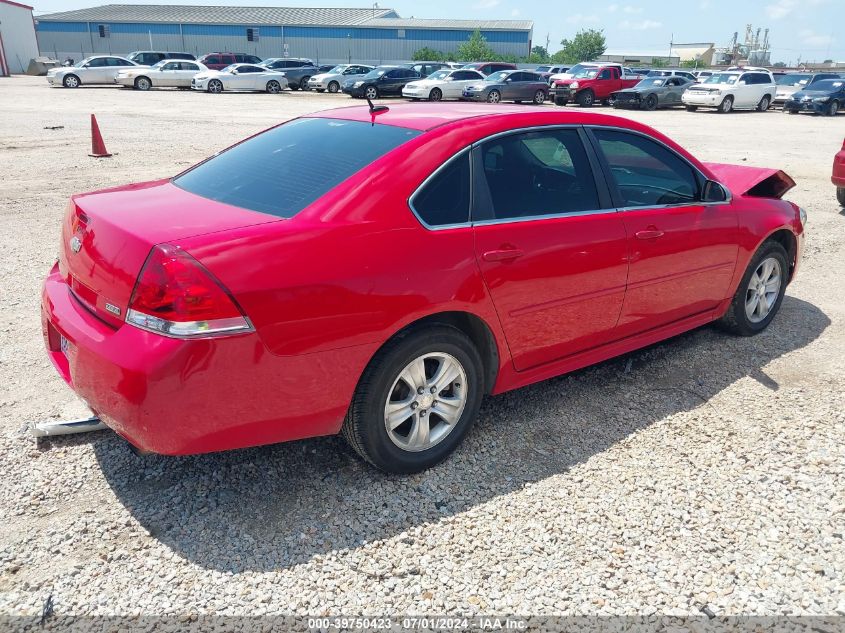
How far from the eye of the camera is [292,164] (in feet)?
10.8

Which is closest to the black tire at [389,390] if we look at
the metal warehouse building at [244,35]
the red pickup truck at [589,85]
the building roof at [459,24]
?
the red pickup truck at [589,85]

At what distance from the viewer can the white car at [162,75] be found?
3372 cm

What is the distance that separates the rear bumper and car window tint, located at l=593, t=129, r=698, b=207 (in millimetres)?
1960

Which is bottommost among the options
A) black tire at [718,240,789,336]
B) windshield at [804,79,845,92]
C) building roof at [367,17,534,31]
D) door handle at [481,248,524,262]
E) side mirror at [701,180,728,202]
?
black tire at [718,240,789,336]

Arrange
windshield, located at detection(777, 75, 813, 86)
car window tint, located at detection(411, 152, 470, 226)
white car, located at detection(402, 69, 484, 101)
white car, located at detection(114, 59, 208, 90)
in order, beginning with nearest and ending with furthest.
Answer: car window tint, located at detection(411, 152, 470, 226) < white car, located at detection(402, 69, 484, 101) < windshield, located at detection(777, 75, 813, 86) < white car, located at detection(114, 59, 208, 90)

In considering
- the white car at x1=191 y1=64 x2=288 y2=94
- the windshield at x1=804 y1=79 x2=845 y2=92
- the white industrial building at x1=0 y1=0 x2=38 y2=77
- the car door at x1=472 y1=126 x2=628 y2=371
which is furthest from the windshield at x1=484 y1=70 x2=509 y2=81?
the white industrial building at x1=0 y1=0 x2=38 y2=77

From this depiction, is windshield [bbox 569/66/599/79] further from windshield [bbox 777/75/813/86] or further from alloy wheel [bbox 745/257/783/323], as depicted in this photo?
alloy wheel [bbox 745/257/783/323]

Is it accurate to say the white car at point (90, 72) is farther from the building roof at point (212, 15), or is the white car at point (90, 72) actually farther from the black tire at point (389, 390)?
the building roof at point (212, 15)

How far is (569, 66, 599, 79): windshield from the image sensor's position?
2991cm

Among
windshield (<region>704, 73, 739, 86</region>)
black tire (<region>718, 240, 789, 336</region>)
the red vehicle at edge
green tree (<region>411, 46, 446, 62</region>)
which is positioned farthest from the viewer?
green tree (<region>411, 46, 446, 62</region>)

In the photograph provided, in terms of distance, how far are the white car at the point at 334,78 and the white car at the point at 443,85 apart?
7643 mm

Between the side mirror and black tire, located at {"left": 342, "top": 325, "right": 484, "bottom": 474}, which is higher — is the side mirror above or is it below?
above

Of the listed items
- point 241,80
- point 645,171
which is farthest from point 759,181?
point 241,80

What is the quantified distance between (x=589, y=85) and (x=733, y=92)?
19.4 ft
